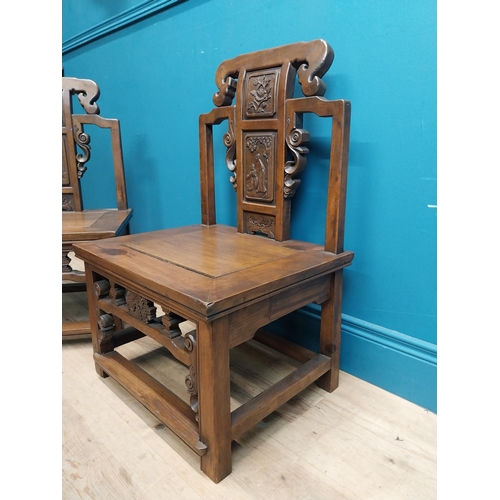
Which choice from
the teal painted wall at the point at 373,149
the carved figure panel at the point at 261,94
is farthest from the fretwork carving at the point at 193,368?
the carved figure panel at the point at 261,94

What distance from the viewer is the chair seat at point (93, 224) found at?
1.32 meters

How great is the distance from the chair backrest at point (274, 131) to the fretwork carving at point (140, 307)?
436mm

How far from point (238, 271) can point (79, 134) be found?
120 centimetres

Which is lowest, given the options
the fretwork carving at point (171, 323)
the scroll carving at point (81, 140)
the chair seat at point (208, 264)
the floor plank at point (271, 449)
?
the floor plank at point (271, 449)

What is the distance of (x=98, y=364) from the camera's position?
1222mm

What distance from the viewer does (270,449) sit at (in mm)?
946

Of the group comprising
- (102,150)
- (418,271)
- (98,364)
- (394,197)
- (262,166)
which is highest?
(102,150)

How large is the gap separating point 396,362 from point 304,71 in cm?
88

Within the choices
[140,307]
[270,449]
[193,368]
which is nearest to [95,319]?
[140,307]

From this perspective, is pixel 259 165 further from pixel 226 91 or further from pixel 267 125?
pixel 226 91

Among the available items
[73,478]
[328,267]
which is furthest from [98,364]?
[328,267]

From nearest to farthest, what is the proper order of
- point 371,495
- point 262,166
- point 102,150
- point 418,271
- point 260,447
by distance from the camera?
point 371,495 → point 260,447 → point 418,271 → point 262,166 → point 102,150

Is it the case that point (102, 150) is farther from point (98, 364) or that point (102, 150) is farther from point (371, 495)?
point (371, 495)

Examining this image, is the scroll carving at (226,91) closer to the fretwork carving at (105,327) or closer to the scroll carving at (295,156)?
the scroll carving at (295,156)
